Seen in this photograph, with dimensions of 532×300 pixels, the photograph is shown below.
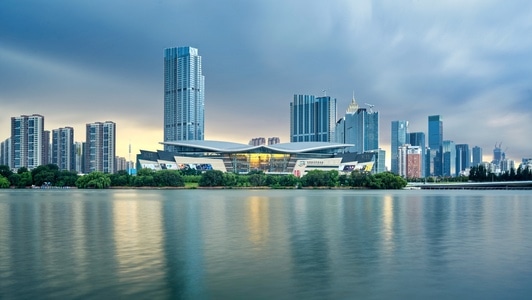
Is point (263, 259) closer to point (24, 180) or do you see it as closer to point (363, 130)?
point (24, 180)

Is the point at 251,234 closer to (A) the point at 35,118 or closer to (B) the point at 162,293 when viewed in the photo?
(B) the point at 162,293

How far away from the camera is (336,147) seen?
107562 millimetres

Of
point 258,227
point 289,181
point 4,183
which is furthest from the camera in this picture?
point 289,181

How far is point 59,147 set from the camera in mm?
122500

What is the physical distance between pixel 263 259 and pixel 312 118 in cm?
17978

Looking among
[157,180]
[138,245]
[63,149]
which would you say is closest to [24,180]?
[157,180]

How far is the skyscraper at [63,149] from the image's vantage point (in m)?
122

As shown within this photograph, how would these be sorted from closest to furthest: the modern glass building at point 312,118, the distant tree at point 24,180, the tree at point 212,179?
the distant tree at point 24,180
the tree at point 212,179
the modern glass building at point 312,118

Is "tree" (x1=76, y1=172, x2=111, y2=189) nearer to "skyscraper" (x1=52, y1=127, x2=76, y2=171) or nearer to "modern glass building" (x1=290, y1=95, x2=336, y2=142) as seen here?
"skyscraper" (x1=52, y1=127, x2=76, y2=171)

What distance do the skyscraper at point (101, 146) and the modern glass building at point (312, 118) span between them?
8707 cm

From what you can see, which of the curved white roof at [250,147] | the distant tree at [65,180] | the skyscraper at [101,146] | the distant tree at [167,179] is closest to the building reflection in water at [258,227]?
the distant tree at [167,179]

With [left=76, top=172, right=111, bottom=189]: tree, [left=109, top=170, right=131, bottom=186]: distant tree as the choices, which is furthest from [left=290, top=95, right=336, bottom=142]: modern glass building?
[left=76, top=172, right=111, bottom=189]: tree

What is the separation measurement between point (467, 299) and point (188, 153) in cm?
9760

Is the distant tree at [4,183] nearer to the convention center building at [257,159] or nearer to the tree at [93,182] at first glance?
the tree at [93,182]
